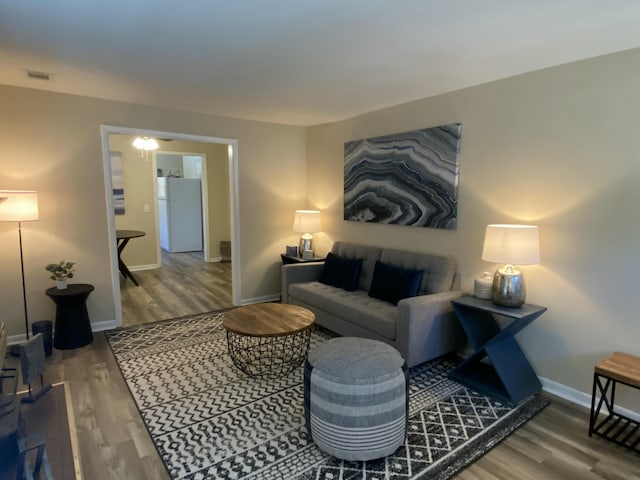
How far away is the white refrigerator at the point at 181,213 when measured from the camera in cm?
839

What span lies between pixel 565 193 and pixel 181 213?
7665 mm

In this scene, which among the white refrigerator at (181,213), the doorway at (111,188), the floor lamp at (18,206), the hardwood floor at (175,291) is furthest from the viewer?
the white refrigerator at (181,213)

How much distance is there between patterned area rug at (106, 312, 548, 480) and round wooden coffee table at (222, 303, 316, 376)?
12 centimetres

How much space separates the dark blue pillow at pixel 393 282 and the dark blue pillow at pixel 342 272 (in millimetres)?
273

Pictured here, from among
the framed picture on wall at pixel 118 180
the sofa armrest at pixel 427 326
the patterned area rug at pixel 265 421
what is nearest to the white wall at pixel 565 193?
the sofa armrest at pixel 427 326

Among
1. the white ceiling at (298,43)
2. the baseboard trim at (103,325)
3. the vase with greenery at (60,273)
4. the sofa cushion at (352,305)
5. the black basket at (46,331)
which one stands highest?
the white ceiling at (298,43)

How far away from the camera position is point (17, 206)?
305cm

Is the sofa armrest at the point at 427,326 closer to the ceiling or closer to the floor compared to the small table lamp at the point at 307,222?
closer to the floor

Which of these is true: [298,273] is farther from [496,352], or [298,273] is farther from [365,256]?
[496,352]

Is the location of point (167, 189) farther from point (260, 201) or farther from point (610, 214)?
point (610, 214)

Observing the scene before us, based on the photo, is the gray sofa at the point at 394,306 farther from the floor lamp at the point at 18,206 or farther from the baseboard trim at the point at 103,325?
the floor lamp at the point at 18,206

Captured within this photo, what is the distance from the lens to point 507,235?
2578 millimetres

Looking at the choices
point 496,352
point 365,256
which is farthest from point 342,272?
point 496,352

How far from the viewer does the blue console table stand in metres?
2.61
